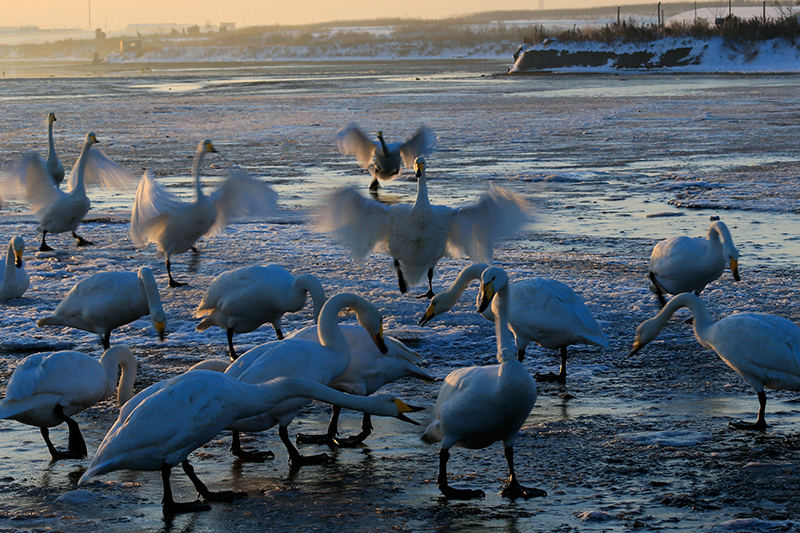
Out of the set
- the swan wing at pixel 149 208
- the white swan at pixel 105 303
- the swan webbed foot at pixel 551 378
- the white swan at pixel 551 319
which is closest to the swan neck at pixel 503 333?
the white swan at pixel 551 319

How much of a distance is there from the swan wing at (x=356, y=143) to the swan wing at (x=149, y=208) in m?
6.82

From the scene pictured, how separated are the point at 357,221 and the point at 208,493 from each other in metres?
4.56

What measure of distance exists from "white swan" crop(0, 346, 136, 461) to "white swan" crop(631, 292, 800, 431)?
11.7ft

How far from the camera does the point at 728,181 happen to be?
13203 mm

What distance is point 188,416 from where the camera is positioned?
3877 millimetres

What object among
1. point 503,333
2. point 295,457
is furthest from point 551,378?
point 295,457

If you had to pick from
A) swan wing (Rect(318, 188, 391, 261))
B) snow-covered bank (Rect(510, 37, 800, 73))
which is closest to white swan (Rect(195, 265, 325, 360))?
swan wing (Rect(318, 188, 391, 261))

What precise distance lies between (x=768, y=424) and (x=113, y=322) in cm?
453

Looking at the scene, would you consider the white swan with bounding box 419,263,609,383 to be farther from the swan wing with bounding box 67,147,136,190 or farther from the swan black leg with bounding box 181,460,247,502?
the swan wing with bounding box 67,147,136,190

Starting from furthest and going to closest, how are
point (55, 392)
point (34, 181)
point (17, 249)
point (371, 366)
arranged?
point (34, 181) < point (17, 249) < point (371, 366) < point (55, 392)

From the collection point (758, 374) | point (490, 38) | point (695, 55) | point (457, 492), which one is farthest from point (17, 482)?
point (490, 38)

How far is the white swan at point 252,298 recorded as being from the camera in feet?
20.1

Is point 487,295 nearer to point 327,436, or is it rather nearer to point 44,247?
point 327,436

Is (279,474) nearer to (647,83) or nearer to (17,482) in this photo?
(17,482)
